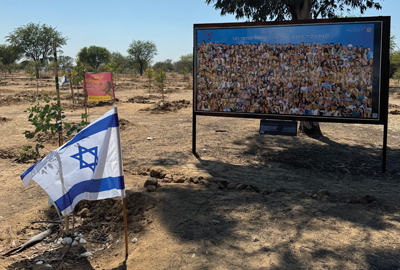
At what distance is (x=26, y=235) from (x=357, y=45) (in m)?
7.41

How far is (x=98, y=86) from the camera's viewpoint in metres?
14.7

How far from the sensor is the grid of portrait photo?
8125mm

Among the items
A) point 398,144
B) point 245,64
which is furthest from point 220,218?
point 398,144

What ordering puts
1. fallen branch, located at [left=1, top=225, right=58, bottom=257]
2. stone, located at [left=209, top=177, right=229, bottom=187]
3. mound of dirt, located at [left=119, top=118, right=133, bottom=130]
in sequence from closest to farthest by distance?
fallen branch, located at [left=1, top=225, right=58, bottom=257] → stone, located at [left=209, top=177, right=229, bottom=187] → mound of dirt, located at [left=119, top=118, right=133, bottom=130]

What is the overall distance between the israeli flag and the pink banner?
1068 cm

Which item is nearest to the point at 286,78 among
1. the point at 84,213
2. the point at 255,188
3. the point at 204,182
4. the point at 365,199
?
the point at 255,188

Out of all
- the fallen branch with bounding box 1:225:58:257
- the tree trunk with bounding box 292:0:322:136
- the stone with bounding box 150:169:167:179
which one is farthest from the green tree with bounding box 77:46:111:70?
the fallen branch with bounding box 1:225:58:257

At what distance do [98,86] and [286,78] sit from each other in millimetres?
8696

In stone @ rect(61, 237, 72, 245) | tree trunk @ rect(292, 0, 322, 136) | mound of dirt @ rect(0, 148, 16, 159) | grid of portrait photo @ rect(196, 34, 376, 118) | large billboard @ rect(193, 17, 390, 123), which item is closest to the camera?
stone @ rect(61, 237, 72, 245)

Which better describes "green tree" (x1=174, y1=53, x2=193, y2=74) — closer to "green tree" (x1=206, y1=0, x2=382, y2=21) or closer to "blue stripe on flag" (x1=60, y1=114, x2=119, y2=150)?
"green tree" (x1=206, y1=0, x2=382, y2=21)

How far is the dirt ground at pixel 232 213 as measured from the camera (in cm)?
426

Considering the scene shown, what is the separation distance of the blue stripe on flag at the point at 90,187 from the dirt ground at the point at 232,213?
0.81 metres

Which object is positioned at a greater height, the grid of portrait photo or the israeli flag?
the grid of portrait photo

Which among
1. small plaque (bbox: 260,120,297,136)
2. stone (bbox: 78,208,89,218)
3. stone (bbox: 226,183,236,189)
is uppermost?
small plaque (bbox: 260,120,297,136)
